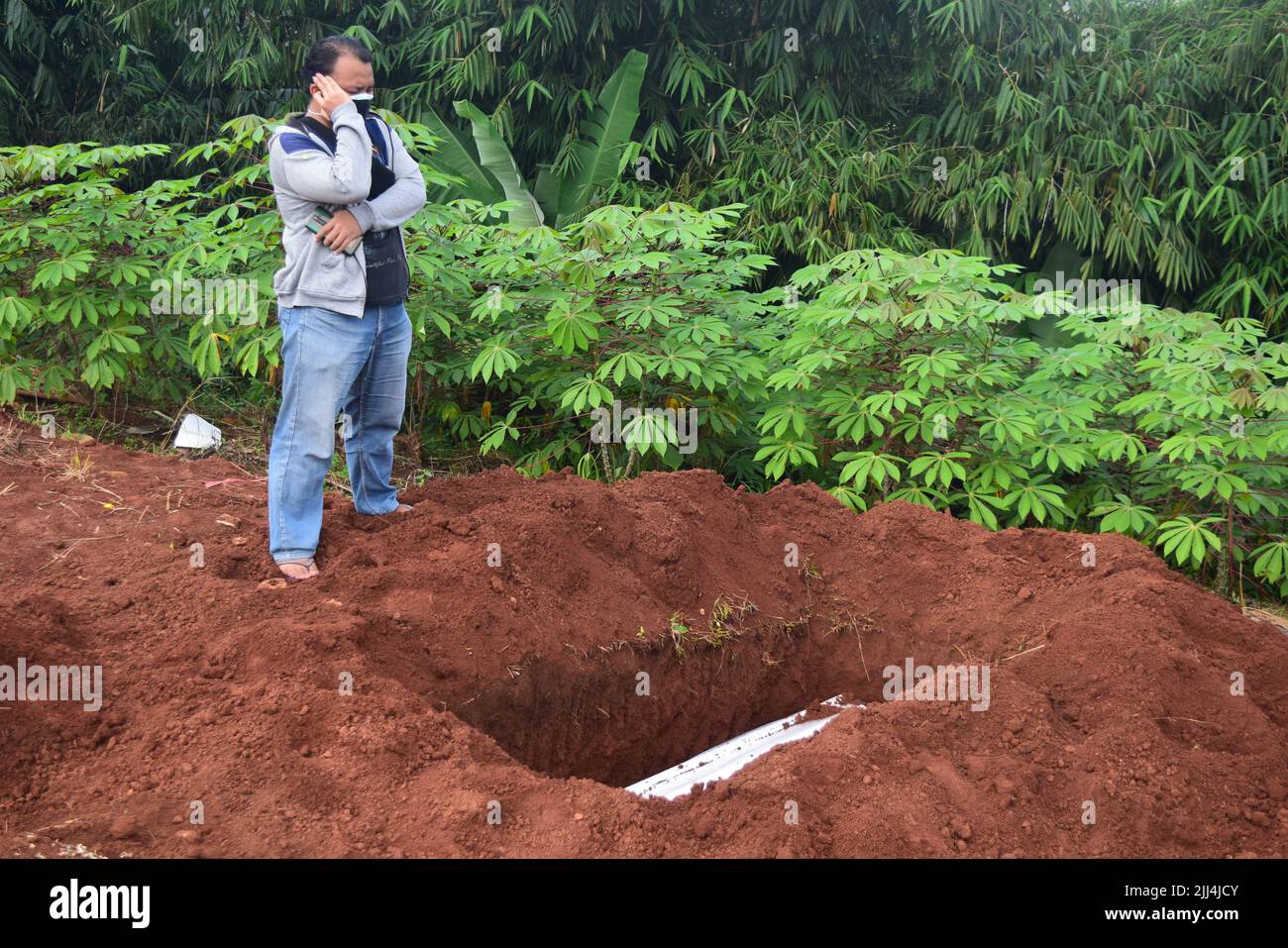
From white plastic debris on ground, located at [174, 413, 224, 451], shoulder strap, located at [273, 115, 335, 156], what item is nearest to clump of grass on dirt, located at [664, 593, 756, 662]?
shoulder strap, located at [273, 115, 335, 156]

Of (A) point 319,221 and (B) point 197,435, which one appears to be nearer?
(A) point 319,221

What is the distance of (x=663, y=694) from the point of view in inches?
133

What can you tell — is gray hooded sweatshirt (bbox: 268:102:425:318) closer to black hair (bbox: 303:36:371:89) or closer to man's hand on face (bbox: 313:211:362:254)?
man's hand on face (bbox: 313:211:362:254)

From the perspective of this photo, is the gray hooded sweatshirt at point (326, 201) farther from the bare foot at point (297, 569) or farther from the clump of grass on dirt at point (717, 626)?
the clump of grass on dirt at point (717, 626)

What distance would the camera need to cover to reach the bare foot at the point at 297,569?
3150 mm

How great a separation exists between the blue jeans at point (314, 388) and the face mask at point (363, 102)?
58cm

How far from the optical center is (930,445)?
463 centimetres

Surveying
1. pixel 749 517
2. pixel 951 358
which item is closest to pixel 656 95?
pixel 951 358

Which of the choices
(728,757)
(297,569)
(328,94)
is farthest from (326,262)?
(728,757)

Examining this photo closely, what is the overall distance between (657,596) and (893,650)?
832 mm

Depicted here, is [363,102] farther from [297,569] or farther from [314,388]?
[297,569]

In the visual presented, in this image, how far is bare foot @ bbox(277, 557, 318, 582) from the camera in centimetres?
315

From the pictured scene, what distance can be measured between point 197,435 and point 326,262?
2420mm

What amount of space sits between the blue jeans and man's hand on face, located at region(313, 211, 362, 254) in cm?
20
